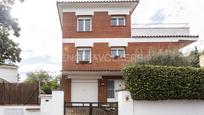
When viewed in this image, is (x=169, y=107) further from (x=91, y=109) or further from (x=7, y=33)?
(x=7, y=33)

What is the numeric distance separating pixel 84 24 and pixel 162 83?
13.9 metres

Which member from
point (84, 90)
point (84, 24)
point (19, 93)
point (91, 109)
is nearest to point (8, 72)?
point (84, 90)

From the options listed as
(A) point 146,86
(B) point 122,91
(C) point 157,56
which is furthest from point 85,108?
(C) point 157,56

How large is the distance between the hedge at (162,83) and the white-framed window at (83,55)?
11743mm

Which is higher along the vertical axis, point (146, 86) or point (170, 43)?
point (170, 43)

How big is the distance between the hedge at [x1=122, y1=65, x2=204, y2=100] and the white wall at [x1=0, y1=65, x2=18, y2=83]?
1905 cm

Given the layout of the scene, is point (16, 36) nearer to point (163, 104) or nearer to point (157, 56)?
point (157, 56)

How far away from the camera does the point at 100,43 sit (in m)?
28.2

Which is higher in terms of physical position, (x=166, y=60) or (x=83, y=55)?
(x=83, y=55)

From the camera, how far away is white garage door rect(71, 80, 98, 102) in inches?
1077

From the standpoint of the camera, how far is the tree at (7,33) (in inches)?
984

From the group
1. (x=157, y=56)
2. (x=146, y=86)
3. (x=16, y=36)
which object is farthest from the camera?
(x=16, y=36)

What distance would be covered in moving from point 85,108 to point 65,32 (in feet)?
39.0

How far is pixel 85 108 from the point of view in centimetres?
1742
